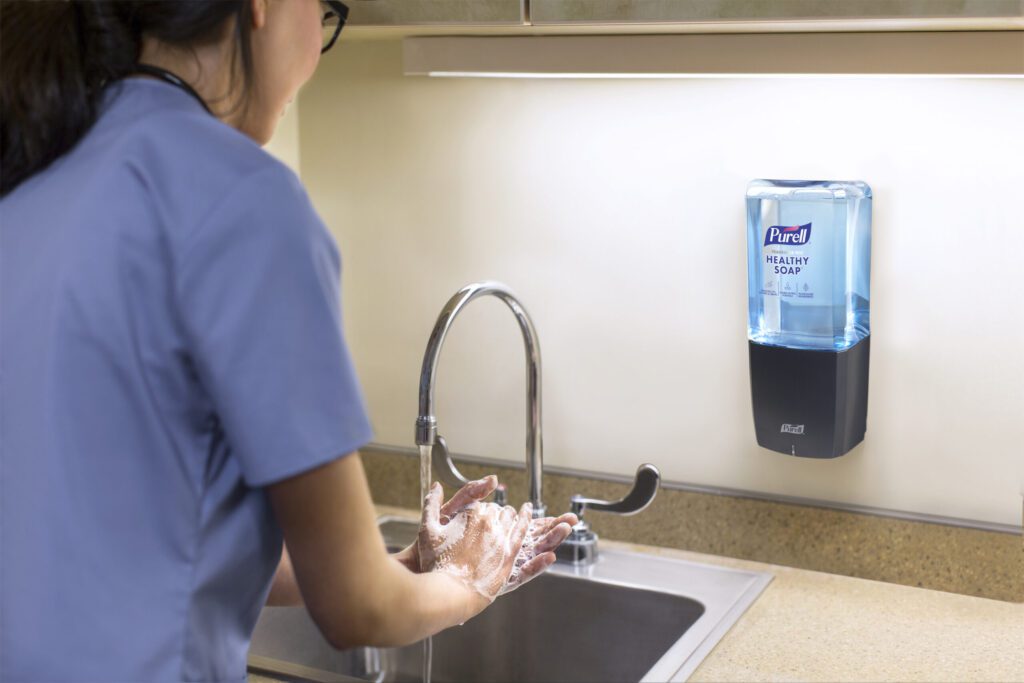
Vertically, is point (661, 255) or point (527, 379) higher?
point (661, 255)

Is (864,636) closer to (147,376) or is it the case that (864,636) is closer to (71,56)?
(147,376)

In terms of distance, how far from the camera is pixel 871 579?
4.62 ft

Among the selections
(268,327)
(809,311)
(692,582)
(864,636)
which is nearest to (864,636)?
(864,636)

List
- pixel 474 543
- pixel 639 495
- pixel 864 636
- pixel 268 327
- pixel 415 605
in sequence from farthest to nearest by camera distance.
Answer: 1. pixel 639 495
2. pixel 864 636
3. pixel 474 543
4. pixel 415 605
5. pixel 268 327

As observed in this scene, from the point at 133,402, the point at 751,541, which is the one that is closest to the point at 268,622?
the point at 751,541

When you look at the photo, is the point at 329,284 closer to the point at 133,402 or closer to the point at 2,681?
the point at 133,402

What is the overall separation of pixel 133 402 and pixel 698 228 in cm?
91

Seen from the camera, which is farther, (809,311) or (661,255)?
(661,255)

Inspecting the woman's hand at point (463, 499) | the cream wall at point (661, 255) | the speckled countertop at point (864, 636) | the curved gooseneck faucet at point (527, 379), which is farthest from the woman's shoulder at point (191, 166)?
the cream wall at point (661, 255)

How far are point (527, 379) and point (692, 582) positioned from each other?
0.34m

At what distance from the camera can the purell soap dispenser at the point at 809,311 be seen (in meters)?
1.28

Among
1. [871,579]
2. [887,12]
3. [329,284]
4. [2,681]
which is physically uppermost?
[887,12]

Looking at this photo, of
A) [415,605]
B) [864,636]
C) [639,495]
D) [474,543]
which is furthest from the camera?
[639,495]

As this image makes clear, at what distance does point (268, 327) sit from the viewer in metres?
0.66
